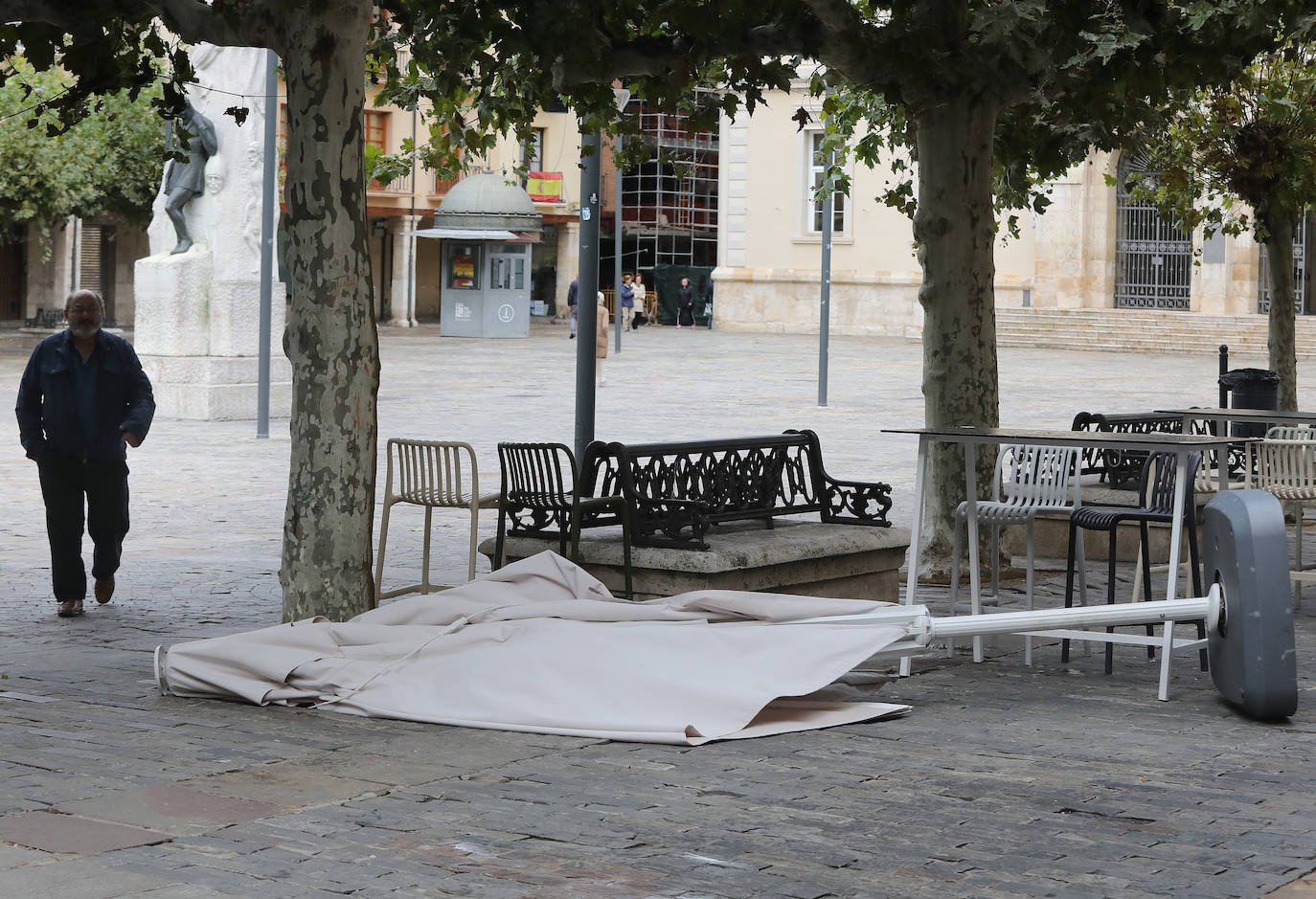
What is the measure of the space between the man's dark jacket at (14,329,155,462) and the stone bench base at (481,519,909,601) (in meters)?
2.25

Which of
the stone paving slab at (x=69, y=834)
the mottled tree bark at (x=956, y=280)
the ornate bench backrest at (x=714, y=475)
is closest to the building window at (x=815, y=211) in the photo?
the mottled tree bark at (x=956, y=280)

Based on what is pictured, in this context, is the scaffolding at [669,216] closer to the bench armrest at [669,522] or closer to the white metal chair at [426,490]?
the white metal chair at [426,490]

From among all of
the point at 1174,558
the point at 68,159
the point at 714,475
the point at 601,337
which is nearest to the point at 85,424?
the point at 714,475

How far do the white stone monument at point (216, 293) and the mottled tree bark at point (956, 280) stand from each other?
12.8 m

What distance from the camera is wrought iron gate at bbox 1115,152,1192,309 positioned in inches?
1781

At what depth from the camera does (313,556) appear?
784 cm

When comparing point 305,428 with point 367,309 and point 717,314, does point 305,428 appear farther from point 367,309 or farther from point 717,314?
point 717,314

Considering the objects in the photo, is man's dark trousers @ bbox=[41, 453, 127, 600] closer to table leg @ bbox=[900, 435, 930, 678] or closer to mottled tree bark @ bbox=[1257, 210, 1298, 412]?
table leg @ bbox=[900, 435, 930, 678]

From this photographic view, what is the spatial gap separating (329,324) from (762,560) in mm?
2155

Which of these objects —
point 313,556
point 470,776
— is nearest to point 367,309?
point 313,556

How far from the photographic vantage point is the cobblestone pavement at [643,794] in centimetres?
475

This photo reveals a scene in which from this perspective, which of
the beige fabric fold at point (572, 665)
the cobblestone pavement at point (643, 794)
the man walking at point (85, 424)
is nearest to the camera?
the cobblestone pavement at point (643, 794)

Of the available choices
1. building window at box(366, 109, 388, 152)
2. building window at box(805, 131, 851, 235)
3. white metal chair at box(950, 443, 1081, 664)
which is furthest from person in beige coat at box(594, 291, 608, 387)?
building window at box(366, 109, 388, 152)

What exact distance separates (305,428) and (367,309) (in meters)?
0.57
